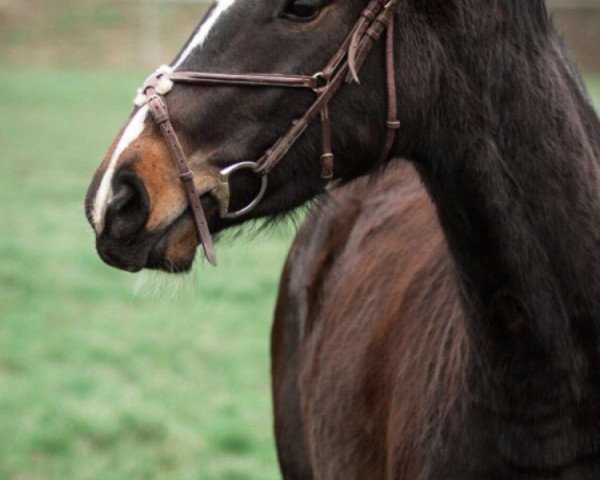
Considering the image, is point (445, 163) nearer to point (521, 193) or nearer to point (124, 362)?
point (521, 193)

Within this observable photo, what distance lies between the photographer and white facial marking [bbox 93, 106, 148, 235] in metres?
2.68

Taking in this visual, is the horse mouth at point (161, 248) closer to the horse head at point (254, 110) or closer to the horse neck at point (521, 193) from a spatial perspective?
the horse head at point (254, 110)

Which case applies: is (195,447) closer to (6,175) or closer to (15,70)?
(6,175)

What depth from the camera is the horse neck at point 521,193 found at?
2.88 metres

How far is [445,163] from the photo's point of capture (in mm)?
2916

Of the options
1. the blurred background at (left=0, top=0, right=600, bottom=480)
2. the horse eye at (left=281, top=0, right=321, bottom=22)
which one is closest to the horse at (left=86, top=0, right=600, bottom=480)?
the horse eye at (left=281, top=0, right=321, bottom=22)

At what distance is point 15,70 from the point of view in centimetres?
2434

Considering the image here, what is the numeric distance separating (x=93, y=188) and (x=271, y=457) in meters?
3.58

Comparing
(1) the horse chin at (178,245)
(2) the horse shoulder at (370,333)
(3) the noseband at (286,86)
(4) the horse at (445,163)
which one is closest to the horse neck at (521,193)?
(4) the horse at (445,163)

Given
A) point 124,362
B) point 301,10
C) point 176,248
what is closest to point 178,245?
point 176,248

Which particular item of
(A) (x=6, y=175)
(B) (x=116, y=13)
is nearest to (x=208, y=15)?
(A) (x=6, y=175)

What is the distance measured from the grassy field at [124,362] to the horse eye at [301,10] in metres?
0.68

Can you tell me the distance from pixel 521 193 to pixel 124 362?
15.7 ft

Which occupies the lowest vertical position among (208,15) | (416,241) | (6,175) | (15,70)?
(15,70)
